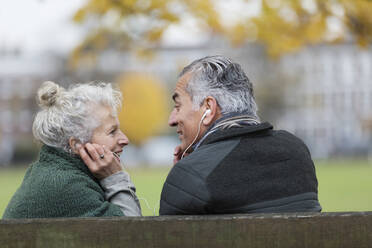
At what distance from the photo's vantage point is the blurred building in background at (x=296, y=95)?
5944 centimetres

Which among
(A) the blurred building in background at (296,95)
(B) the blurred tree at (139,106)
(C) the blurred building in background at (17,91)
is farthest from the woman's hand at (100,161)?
(B) the blurred tree at (139,106)

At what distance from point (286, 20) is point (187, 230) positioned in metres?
4.82

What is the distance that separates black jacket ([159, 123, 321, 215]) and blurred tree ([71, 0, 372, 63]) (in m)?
3.32

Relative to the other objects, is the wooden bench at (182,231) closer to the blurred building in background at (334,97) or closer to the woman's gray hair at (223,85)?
the woman's gray hair at (223,85)

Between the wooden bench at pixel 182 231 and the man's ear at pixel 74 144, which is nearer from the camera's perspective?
the wooden bench at pixel 182 231

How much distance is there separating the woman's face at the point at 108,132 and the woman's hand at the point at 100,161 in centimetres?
17

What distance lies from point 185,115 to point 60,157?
1.91ft

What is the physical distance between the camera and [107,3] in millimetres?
6094

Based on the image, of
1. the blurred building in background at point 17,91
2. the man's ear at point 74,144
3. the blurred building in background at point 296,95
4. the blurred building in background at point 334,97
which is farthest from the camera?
the blurred building in background at point 334,97

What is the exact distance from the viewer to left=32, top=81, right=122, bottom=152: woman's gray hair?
306 centimetres

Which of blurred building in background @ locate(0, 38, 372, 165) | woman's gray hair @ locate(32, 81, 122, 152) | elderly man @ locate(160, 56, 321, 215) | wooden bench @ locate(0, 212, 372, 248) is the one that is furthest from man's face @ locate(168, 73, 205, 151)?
blurred building in background @ locate(0, 38, 372, 165)

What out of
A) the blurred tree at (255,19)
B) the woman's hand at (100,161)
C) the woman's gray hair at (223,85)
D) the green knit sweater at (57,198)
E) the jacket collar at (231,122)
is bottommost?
the green knit sweater at (57,198)

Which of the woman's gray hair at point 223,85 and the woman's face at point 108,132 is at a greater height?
the woman's gray hair at point 223,85

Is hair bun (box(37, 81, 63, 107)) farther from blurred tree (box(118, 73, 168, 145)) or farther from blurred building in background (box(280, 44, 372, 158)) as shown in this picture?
blurred building in background (box(280, 44, 372, 158))
